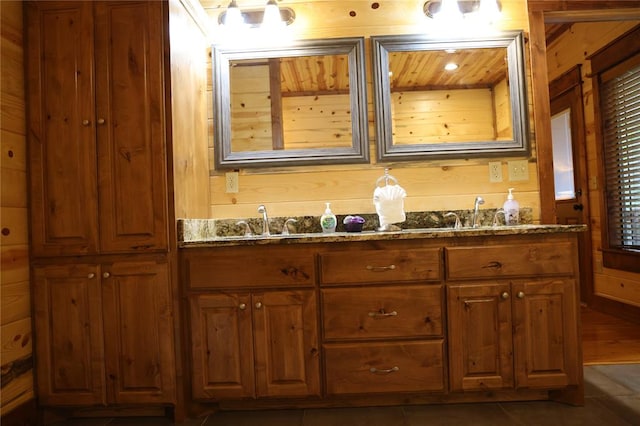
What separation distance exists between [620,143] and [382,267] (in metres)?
2.66

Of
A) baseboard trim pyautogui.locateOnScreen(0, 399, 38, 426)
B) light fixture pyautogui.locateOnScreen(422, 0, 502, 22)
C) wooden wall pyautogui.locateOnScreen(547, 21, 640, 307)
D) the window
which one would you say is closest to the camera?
baseboard trim pyautogui.locateOnScreen(0, 399, 38, 426)

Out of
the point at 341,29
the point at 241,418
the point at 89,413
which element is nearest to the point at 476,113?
the point at 341,29

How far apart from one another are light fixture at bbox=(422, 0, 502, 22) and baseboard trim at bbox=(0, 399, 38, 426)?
2813 millimetres

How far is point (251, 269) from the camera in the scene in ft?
5.76

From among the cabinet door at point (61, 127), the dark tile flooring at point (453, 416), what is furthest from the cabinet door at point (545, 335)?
the cabinet door at point (61, 127)

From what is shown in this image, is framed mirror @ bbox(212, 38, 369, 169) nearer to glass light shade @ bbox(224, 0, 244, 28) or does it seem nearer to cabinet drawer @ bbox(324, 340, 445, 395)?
glass light shade @ bbox(224, 0, 244, 28)

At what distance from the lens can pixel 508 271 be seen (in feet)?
5.69

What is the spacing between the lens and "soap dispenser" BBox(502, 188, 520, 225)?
84.3 inches

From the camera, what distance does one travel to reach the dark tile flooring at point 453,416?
5.45 feet

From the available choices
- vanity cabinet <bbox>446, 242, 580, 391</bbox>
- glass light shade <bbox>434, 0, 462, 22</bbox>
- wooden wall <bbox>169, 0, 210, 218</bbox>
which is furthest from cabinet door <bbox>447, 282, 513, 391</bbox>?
glass light shade <bbox>434, 0, 462, 22</bbox>

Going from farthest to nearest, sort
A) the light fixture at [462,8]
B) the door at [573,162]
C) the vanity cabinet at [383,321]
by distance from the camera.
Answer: the door at [573,162] < the light fixture at [462,8] < the vanity cabinet at [383,321]

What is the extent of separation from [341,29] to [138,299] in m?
1.82

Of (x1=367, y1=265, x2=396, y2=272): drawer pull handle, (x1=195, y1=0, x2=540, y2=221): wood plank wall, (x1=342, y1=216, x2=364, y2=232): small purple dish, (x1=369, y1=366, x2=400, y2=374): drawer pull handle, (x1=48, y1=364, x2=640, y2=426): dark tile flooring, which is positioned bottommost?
(x1=48, y1=364, x2=640, y2=426): dark tile flooring

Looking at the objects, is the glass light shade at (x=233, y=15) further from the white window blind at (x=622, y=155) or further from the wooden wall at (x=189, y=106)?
the white window blind at (x=622, y=155)
